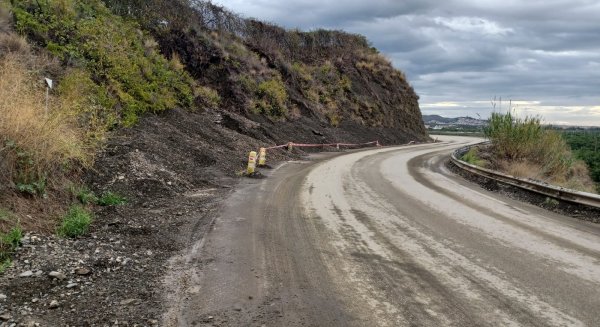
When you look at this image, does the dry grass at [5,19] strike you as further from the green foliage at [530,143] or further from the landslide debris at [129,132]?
the green foliage at [530,143]

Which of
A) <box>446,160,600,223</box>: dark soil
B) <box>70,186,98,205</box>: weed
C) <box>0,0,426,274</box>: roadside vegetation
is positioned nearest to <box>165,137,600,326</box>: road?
<box>446,160,600,223</box>: dark soil

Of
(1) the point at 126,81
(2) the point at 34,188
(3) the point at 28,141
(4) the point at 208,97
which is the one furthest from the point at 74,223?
(4) the point at 208,97

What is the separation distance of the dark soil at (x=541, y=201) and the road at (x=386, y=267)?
32.0 inches

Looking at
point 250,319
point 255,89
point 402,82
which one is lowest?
point 250,319

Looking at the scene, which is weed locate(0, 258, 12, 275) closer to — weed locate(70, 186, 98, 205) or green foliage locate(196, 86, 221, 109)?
weed locate(70, 186, 98, 205)

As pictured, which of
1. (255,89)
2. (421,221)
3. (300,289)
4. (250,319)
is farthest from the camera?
(255,89)

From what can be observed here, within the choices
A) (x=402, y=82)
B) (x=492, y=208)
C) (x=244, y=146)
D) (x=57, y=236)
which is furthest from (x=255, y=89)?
(x=402, y=82)

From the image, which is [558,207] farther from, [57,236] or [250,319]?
[57,236]

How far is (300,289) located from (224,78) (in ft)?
76.3

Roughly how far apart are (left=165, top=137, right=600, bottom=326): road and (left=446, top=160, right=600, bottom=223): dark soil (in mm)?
813

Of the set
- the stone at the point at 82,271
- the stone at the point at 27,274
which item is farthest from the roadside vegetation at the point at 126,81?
the stone at the point at 82,271

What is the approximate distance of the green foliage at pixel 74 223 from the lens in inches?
254

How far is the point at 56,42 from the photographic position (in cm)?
1534

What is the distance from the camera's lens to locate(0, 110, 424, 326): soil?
14.4 feet
